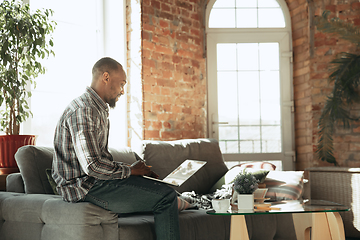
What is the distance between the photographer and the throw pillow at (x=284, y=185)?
10.5 feet

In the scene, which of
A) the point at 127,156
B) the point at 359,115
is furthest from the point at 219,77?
the point at 127,156

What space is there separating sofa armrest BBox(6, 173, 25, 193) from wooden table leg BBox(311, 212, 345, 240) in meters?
1.87

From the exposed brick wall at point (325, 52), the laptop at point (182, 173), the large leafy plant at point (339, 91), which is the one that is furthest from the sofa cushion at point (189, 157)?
the exposed brick wall at point (325, 52)

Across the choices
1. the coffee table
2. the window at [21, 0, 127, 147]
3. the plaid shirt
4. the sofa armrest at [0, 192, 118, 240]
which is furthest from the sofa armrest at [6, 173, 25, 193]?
the coffee table

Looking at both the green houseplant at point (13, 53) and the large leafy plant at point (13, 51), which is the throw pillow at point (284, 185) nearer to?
the green houseplant at point (13, 53)

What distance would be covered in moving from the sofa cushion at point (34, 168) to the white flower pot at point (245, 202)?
1195 millimetres

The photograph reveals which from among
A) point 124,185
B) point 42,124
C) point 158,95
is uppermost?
point 158,95

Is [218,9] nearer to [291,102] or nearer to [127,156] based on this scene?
[291,102]

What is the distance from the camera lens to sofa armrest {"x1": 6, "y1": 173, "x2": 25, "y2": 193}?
261cm

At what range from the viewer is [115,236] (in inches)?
82.0

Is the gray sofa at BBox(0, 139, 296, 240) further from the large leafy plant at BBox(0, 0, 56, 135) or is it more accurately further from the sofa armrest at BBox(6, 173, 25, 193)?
the large leafy plant at BBox(0, 0, 56, 135)

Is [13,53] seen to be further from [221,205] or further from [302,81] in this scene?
[302,81]

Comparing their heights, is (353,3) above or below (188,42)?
above

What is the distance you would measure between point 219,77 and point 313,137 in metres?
1.25
